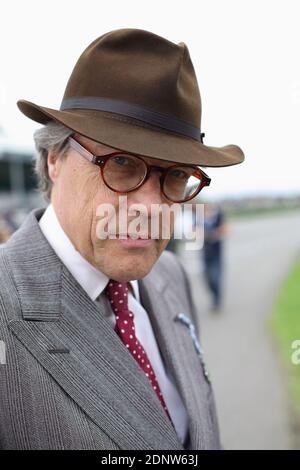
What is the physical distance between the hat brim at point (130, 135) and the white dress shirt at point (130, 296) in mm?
364

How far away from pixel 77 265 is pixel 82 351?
0.90ft

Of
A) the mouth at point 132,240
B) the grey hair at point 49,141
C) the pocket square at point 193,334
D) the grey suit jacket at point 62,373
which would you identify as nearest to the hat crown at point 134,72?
the grey hair at point 49,141

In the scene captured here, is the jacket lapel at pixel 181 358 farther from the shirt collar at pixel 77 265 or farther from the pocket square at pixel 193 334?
the shirt collar at pixel 77 265

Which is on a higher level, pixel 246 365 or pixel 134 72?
pixel 134 72

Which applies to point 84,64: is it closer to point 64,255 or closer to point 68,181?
point 68,181

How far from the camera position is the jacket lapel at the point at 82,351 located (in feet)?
4.36

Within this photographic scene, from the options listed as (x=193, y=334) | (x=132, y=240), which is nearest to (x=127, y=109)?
(x=132, y=240)

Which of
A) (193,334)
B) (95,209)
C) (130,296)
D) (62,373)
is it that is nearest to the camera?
(62,373)

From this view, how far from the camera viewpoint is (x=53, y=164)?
5.12ft

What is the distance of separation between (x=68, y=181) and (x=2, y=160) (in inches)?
1622

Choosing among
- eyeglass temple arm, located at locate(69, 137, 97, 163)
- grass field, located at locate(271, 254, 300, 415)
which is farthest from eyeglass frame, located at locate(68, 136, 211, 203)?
grass field, located at locate(271, 254, 300, 415)

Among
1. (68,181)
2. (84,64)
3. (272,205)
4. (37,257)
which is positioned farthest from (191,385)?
(272,205)

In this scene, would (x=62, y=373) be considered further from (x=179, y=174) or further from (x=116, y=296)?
(x=179, y=174)

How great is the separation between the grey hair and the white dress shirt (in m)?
0.17
